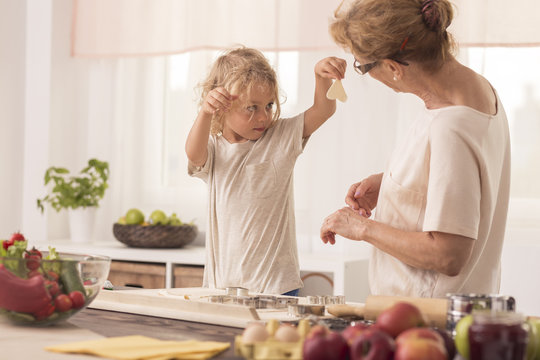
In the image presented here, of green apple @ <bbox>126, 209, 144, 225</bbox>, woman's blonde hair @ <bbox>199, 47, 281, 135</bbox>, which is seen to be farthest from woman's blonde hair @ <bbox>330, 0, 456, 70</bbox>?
green apple @ <bbox>126, 209, 144, 225</bbox>

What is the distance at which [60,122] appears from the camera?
4.07m

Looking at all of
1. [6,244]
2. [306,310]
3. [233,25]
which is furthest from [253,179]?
[233,25]

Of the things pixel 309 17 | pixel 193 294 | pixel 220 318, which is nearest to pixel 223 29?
pixel 309 17

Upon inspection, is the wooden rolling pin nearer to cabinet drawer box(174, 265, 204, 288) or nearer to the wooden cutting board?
the wooden cutting board

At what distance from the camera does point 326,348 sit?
3.17 feet

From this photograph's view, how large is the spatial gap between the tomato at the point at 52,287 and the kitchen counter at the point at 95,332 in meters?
0.07

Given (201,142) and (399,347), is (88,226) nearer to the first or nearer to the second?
(201,142)

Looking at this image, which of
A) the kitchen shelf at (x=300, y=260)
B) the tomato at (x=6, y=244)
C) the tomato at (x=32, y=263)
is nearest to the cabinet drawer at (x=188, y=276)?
the kitchen shelf at (x=300, y=260)

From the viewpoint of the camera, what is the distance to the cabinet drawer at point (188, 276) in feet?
10.5

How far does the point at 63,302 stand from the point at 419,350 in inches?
29.5

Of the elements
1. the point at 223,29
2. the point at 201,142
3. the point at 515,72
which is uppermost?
the point at 223,29

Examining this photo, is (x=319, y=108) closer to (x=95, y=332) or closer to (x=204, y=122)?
(x=204, y=122)

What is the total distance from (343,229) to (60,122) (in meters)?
2.79

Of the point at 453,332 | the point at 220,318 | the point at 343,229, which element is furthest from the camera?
the point at 343,229
